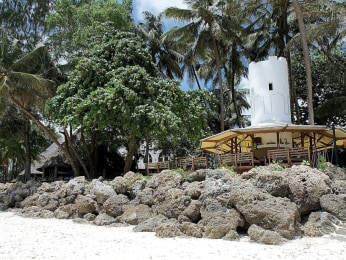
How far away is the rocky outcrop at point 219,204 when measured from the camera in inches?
377

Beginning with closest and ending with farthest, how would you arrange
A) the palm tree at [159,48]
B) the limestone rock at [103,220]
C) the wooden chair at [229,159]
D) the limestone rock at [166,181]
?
the limestone rock at [103,220] < the limestone rock at [166,181] < the wooden chair at [229,159] < the palm tree at [159,48]

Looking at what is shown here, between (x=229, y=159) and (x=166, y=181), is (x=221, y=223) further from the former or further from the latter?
(x=229, y=159)

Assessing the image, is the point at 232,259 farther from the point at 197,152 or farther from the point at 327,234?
the point at 197,152

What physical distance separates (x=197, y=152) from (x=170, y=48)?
30.8 feet

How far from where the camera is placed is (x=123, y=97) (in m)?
18.6

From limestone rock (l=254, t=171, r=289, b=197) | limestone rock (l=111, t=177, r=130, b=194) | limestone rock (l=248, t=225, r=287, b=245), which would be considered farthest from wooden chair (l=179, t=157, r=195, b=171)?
limestone rock (l=248, t=225, r=287, b=245)

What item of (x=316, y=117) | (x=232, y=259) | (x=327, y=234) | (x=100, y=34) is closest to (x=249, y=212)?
(x=327, y=234)

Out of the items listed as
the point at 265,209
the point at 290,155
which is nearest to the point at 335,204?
the point at 265,209

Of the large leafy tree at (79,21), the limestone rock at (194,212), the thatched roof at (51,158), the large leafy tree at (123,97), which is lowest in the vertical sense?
the limestone rock at (194,212)

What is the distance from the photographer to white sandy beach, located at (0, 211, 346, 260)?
7.61 metres

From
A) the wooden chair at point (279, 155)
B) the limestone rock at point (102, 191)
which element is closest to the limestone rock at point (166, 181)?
the limestone rock at point (102, 191)

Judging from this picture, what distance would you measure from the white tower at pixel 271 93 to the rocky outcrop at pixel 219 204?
24.8ft

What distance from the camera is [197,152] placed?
34156 millimetres

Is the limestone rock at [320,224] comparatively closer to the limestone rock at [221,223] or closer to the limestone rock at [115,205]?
the limestone rock at [221,223]
